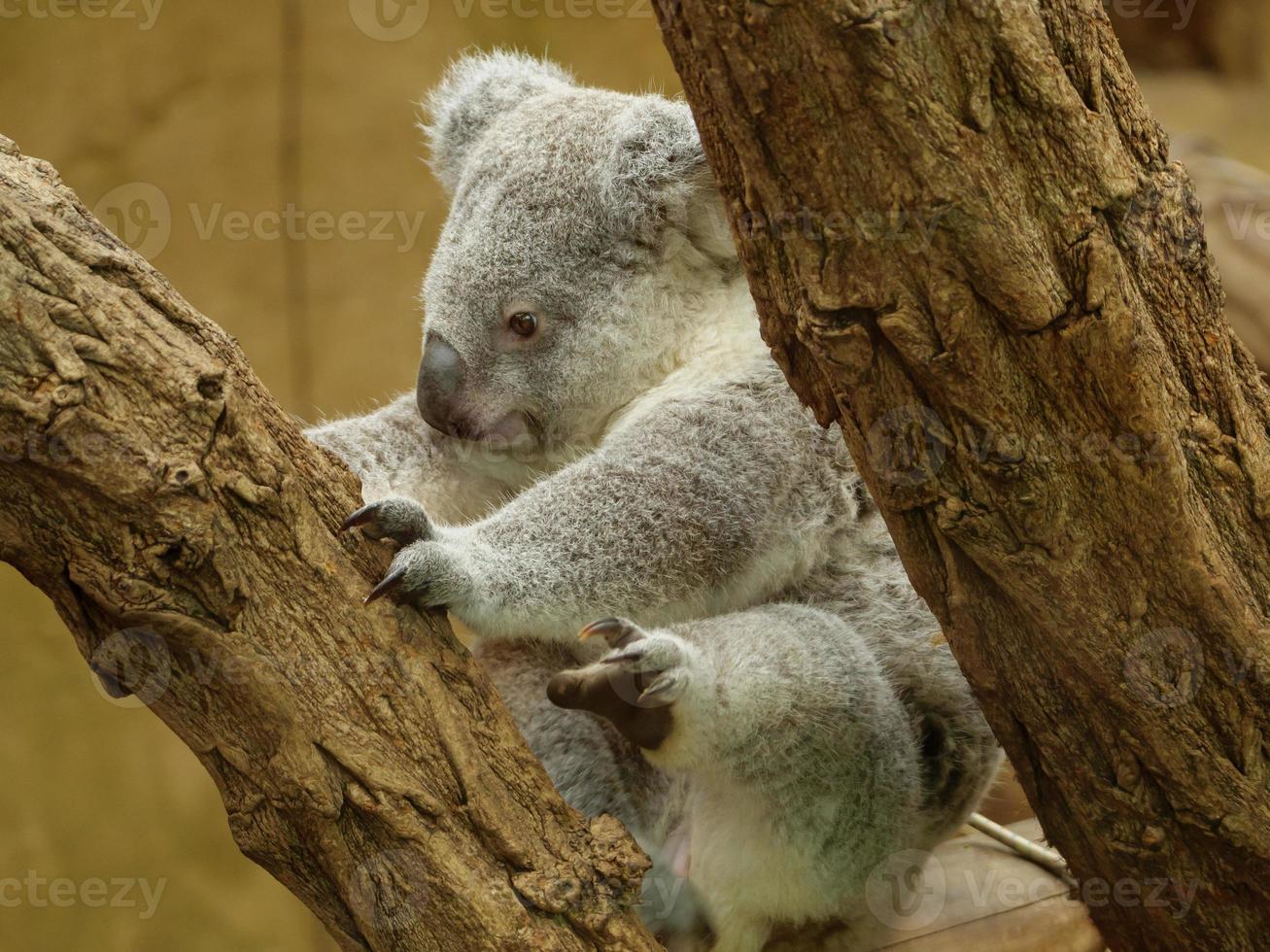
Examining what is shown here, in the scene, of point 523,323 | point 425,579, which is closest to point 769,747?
point 425,579

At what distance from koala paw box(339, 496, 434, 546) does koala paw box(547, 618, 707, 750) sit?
0.30 m

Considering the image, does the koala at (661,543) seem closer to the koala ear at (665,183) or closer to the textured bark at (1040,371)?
the koala ear at (665,183)

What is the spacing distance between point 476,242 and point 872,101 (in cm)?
126

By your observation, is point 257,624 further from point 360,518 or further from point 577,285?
point 577,285

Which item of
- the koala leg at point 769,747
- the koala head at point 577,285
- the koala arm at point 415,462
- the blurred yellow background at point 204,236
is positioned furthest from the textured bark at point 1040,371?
the blurred yellow background at point 204,236

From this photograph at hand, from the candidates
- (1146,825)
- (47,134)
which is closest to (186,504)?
(1146,825)

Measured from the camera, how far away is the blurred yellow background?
4.97m

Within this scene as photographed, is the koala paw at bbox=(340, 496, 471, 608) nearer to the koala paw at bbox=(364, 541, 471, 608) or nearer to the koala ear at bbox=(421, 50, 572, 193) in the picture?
the koala paw at bbox=(364, 541, 471, 608)

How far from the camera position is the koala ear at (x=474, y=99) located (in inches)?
114

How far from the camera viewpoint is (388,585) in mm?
1710

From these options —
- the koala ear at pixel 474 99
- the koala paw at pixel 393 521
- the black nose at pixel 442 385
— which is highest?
the koala ear at pixel 474 99

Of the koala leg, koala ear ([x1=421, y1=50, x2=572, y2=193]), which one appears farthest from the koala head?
the koala leg

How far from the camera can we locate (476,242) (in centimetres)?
247

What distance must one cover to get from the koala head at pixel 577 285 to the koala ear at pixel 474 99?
0.43 m
